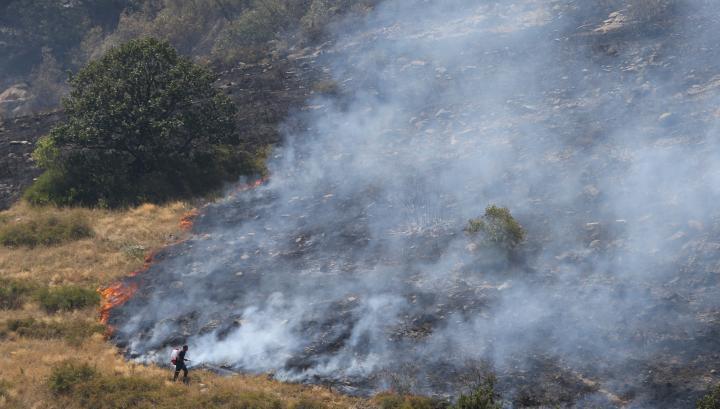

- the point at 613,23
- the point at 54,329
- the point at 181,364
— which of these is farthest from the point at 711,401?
the point at 613,23

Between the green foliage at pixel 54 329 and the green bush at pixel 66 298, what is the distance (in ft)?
3.02

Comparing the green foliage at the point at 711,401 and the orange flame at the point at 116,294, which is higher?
the orange flame at the point at 116,294

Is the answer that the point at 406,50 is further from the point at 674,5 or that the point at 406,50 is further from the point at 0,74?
the point at 0,74

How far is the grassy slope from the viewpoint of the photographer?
631 inches

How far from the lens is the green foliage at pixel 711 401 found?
42.2ft

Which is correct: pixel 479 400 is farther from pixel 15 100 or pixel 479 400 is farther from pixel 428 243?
pixel 15 100

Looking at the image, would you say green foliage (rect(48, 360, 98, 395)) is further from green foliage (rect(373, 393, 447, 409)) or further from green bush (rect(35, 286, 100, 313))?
green foliage (rect(373, 393, 447, 409))

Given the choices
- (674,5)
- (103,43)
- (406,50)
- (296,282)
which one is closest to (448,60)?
(406,50)

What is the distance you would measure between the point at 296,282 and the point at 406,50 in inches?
792

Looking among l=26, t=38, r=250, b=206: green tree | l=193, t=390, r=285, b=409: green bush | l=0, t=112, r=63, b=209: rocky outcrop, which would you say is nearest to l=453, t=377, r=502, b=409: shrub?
l=193, t=390, r=285, b=409: green bush

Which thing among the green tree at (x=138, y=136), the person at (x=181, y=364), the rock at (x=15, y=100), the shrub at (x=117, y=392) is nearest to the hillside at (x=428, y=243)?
the shrub at (x=117, y=392)

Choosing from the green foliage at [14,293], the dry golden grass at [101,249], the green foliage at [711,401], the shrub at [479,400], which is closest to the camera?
the green foliage at [711,401]

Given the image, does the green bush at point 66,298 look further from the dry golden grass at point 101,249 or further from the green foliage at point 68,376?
the green foliage at point 68,376

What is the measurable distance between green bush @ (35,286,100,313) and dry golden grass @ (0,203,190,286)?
91cm
